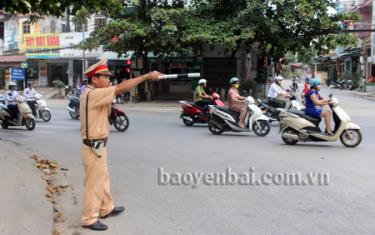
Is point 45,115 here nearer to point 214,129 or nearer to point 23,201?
point 214,129

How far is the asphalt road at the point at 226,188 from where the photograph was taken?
17.7 ft

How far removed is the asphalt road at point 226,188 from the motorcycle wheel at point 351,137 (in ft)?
0.61

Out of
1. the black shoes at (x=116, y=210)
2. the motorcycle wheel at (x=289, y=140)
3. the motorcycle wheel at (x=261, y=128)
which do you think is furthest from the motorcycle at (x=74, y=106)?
the black shoes at (x=116, y=210)

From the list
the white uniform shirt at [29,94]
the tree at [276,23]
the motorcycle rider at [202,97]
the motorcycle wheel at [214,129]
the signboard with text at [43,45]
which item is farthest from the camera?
the signboard with text at [43,45]

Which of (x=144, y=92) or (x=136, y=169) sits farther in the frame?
(x=144, y=92)

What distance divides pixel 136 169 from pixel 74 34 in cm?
3404

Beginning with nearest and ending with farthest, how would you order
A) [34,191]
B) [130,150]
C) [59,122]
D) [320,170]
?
[34,191]
[320,170]
[130,150]
[59,122]

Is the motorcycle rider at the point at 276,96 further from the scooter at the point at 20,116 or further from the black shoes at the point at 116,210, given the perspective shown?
the black shoes at the point at 116,210

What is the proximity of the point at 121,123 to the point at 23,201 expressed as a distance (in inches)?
348

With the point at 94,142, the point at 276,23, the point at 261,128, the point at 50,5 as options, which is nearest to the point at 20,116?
the point at 261,128

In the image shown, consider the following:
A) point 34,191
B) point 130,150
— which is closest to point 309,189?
point 34,191

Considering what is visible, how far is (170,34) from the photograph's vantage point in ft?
81.8

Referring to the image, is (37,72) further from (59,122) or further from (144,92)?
(59,122)

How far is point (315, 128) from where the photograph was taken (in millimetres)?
11188
